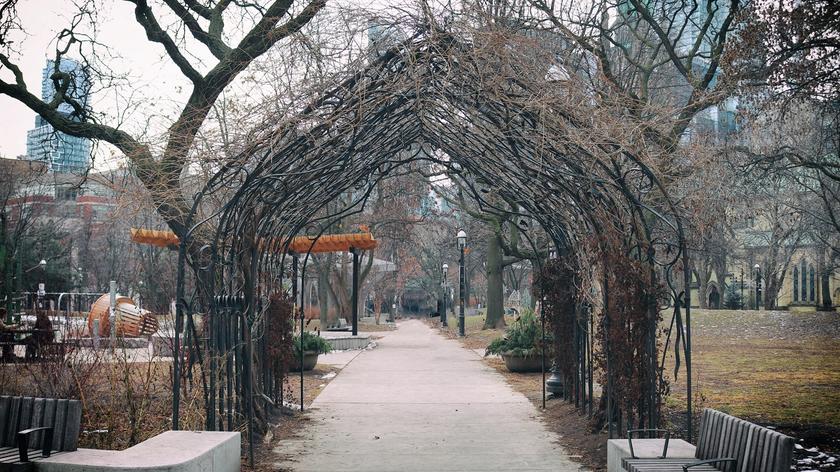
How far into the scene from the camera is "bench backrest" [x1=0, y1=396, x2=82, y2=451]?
23.0ft

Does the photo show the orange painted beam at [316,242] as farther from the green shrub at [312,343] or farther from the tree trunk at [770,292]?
the tree trunk at [770,292]

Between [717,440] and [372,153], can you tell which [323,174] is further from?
[717,440]

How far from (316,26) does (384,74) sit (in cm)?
107

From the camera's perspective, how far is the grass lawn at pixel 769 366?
1346cm

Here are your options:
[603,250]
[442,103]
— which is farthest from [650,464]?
[442,103]

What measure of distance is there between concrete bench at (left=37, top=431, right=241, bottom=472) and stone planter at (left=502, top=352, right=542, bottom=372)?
441 inches

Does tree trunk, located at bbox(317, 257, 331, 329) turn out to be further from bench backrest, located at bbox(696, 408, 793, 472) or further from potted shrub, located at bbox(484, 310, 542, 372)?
bench backrest, located at bbox(696, 408, 793, 472)

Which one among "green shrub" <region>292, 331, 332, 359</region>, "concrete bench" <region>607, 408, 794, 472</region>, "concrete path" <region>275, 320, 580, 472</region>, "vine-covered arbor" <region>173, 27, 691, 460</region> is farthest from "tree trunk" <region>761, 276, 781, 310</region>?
"concrete bench" <region>607, 408, 794, 472</region>

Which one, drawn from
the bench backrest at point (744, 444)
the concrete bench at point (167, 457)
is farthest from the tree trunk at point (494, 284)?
the bench backrest at point (744, 444)

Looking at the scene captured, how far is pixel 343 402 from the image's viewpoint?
14.6m

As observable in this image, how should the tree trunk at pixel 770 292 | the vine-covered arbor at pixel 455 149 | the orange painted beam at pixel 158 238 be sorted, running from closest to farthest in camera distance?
the vine-covered arbor at pixel 455 149 < the orange painted beam at pixel 158 238 < the tree trunk at pixel 770 292

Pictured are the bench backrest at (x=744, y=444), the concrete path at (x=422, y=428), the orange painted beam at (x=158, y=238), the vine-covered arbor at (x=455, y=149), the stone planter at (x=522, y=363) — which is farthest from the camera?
the stone planter at (x=522, y=363)

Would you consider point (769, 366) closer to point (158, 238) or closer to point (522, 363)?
point (522, 363)

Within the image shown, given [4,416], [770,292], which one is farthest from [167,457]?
[770,292]
